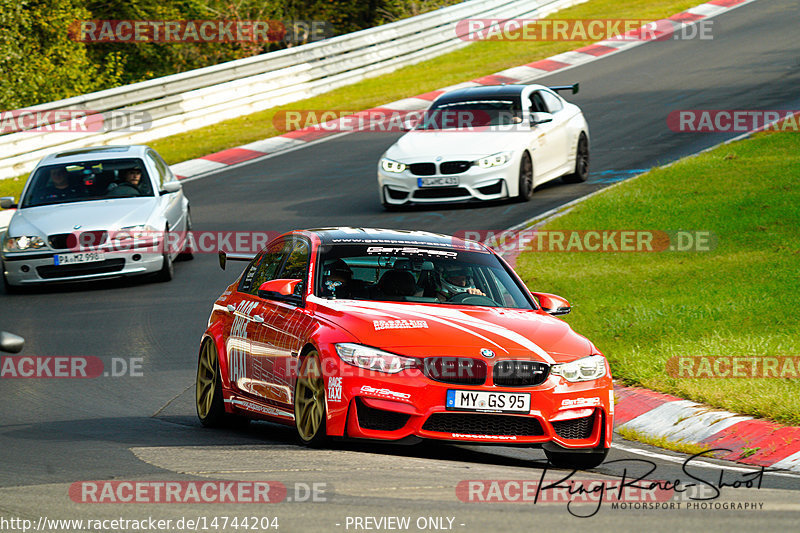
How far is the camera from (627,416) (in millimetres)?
9688

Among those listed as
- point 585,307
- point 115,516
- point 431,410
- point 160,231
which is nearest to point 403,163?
point 160,231

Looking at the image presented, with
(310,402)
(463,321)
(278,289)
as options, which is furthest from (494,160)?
(310,402)

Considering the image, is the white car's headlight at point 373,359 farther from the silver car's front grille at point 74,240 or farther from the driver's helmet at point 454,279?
the silver car's front grille at point 74,240

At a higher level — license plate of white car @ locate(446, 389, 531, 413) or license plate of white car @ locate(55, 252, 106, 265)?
license plate of white car @ locate(446, 389, 531, 413)

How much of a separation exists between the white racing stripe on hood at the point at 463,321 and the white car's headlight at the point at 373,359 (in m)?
0.51

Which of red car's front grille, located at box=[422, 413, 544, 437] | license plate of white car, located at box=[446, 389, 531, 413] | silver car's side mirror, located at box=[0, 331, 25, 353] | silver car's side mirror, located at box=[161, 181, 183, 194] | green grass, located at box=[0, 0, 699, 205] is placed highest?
silver car's side mirror, located at box=[0, 331, 25, 353]

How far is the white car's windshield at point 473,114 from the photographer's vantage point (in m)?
20.1

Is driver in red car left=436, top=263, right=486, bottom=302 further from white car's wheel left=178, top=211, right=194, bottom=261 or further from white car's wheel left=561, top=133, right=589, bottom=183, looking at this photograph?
white car's wheel left=561, top=133, right=589, bottom=183

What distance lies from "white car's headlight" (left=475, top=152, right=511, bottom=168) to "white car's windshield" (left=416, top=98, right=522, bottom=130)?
1045 millimetres

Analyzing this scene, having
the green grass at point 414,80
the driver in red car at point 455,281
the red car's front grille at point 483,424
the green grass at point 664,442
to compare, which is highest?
the driver in red car at point 455,281

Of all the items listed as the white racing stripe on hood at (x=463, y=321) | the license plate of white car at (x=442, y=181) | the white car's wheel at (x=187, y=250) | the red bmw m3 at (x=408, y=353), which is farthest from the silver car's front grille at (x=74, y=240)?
the white racing stripe on hood at (x=463, y=321)

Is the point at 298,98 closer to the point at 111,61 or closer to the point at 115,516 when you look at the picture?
the point at 111,61

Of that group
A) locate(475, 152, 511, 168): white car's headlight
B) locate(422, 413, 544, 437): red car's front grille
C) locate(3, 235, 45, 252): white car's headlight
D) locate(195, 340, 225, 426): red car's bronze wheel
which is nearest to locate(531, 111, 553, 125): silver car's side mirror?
locate(475, 152, 511, 168): white car's headlight

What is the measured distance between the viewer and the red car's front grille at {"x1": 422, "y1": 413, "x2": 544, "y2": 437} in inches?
301
